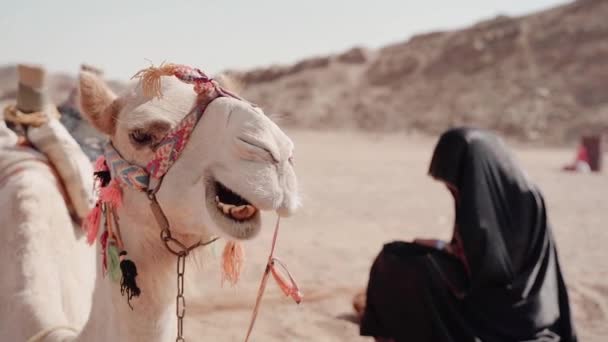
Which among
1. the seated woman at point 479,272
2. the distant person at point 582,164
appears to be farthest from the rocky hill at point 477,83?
the seated woman at point 479,272

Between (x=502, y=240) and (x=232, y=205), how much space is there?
2.59m

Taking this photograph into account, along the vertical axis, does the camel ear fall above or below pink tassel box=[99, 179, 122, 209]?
above

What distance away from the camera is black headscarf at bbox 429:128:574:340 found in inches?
147

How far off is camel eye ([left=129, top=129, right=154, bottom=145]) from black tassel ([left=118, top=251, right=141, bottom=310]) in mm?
328

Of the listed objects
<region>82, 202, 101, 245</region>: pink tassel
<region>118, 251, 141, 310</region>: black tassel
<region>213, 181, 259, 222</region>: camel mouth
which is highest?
<region>213, 181, 259, 222</region>: camel mouth

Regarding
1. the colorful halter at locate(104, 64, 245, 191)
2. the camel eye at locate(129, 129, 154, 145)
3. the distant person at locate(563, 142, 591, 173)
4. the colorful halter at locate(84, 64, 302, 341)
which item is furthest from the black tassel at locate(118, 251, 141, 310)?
the distant person at locate(563, 142, 591, 173)

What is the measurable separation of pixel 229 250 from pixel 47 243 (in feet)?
3.57

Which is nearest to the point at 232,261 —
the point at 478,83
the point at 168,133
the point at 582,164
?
the point at 168,133

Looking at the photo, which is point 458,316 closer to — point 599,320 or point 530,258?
point 530,258

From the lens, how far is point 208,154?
1.70 metres

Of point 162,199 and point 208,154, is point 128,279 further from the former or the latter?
point 208,154

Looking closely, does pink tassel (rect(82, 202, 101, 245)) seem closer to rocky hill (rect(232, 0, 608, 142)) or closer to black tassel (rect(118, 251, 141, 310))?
black tassel (rect(118, 251, 141, 310))

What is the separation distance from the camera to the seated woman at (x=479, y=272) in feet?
12.2

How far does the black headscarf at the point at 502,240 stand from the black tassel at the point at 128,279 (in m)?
2.41
